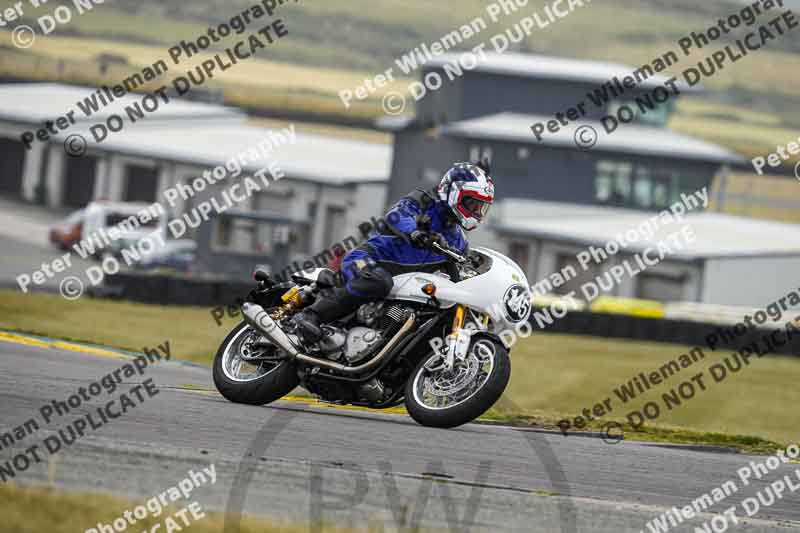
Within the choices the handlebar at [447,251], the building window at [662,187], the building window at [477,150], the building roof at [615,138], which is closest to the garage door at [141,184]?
the building roof at [615,138]

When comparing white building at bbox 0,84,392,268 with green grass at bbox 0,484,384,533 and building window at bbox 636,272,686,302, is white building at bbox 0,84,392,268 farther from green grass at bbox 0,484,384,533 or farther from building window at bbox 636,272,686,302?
green grass at bbox 0,484,384,533

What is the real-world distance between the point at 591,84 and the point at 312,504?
2252 inches

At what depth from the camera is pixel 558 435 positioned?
11.3 m

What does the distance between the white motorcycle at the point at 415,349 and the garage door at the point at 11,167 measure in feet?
197

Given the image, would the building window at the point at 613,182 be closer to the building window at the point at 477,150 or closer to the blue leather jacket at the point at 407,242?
the building window at the point at 477,150

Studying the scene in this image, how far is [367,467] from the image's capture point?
8.01 meters

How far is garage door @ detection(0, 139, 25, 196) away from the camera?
2682 inches

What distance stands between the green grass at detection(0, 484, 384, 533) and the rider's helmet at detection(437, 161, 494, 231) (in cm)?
424

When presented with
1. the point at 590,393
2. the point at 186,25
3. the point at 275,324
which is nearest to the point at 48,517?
the point at 275,324

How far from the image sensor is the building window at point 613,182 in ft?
193

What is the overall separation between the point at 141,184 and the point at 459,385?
5721 centimetres

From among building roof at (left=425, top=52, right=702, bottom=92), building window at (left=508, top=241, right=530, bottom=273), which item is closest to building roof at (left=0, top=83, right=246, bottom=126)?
building roof at (left=425, top=52, right=702, bottom=92)

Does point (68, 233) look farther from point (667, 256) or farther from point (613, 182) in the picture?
point (613, 182)

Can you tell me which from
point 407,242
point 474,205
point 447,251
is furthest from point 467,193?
point 407,242
